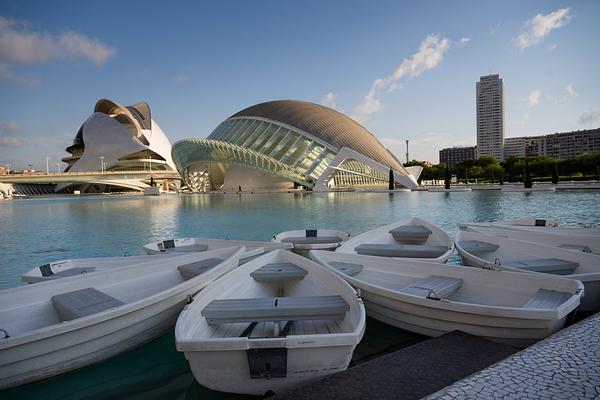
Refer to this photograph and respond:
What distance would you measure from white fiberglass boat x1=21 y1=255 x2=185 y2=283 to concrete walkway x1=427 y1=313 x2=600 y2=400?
233 inches

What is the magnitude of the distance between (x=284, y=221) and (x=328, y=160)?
3315 centimetres

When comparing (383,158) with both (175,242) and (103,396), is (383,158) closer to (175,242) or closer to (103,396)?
(175,242)

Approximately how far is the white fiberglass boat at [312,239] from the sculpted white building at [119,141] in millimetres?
91145

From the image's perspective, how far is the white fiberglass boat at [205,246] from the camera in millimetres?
9396

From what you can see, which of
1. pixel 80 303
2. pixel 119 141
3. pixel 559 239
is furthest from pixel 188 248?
pixel 119 141

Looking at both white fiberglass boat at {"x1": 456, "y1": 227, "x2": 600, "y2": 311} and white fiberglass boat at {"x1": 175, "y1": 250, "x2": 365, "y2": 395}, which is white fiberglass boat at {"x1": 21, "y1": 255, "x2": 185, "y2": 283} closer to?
white fiberglass boat at {"x1": 175, "y1": 250, "x2": 365, "y2": 395}

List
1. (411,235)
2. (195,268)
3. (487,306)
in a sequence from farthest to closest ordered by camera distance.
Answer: (411,235)
(195,268)
(487,306)

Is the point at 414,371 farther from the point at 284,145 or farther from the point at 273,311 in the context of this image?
the point at 284,145

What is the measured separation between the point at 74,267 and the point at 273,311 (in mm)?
5679

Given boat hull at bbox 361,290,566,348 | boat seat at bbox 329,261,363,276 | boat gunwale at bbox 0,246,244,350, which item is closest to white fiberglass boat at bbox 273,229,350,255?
boat seat at bbox 329,261,363,276

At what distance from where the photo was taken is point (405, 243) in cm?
1084

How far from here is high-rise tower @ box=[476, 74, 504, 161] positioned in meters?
184

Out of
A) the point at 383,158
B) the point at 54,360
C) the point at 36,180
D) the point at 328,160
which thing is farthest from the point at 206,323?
the point at 36,180

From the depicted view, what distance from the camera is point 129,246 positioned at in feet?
51.0
